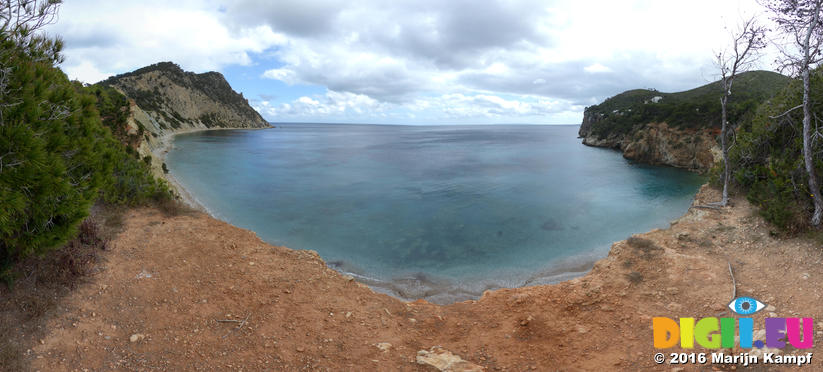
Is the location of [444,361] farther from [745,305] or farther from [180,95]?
[180,95]

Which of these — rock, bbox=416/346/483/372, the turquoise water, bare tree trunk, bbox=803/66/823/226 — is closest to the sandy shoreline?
the turquoise water

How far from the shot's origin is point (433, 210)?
23.0 meters

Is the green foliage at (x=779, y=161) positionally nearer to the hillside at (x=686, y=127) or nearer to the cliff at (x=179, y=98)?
the hillside at (x=686, y=127)

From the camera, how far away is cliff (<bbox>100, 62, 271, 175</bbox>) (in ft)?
279

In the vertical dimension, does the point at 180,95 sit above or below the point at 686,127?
above

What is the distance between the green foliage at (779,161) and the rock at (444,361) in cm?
933

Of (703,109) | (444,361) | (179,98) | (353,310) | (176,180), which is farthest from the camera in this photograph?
(179,98)

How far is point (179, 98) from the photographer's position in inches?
4055

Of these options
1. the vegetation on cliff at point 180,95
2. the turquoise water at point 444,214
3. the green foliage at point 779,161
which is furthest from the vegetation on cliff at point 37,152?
the vegetation on cliff at point 180,95

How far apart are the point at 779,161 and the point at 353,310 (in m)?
13.2

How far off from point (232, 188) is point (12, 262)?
2474 cm

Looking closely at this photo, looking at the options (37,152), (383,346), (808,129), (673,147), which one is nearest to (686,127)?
(673,147)

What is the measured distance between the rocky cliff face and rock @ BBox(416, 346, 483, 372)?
133 ft

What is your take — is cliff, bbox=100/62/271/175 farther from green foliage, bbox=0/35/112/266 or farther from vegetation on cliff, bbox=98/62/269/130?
green foliage, bbox=0/35/112/266
